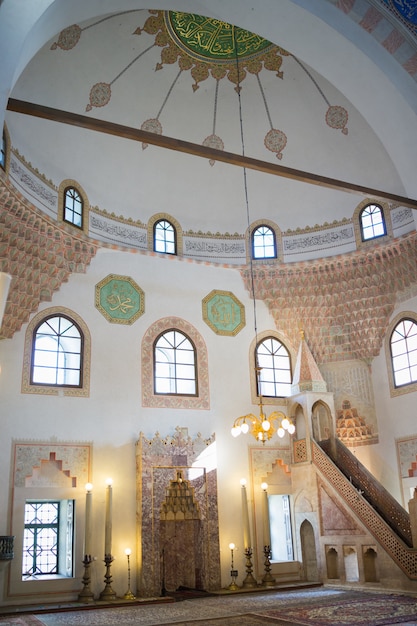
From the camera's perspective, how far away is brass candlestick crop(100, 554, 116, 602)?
9.71 meters

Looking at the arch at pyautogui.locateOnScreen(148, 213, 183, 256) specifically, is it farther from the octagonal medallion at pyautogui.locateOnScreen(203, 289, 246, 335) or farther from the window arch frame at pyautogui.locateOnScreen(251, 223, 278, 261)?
the window arch frame at pyautogui.locateOnScreen(251, 223, 278, 261)

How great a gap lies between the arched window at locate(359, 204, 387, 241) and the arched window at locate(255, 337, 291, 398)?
2853mm

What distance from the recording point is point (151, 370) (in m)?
11.6

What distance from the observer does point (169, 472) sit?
10891 mm

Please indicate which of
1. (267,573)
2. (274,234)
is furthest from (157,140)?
(267,573)

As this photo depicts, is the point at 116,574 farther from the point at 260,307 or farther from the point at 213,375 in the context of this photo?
the point at 260,307

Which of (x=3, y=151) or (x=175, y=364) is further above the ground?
(x=3, y=151)

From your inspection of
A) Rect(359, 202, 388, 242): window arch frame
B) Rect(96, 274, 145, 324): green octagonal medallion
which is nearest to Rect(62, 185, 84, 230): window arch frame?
Rect(96, 274, 145, 324): green octagonal medallion

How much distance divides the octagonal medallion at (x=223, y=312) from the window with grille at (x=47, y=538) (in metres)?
4.30

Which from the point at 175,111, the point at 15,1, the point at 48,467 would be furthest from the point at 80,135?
the point at 15,1

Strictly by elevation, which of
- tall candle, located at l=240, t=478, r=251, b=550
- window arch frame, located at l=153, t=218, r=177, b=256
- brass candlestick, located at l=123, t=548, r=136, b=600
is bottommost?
brass candlestick, located at l=123, t=548, r=136, b=600

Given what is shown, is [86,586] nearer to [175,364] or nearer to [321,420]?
[175,364]

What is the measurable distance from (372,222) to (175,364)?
4.94 meters

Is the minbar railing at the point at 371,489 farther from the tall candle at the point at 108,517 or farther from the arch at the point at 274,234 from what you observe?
the tall candle at the point at 108,517
